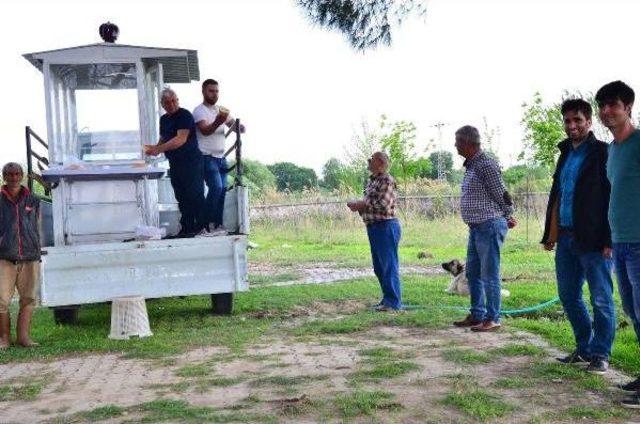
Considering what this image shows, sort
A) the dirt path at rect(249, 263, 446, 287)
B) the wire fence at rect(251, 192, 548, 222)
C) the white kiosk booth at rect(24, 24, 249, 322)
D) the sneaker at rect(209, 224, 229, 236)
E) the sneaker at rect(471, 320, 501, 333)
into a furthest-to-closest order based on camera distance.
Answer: the wire fence at rect(251, 192, 548, 222) → the dirt path at rect(249, 263, 446, 287) → the sneaker at rect(209, 224, 229, 236) → the white kiosk booth at rect(24, 24, 249, 322) → the sneaker at rect(471, 320, 501, 333)

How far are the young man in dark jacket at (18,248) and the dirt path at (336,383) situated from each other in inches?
38.6

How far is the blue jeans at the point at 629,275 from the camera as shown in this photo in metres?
4.39

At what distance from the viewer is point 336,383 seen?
5.04m

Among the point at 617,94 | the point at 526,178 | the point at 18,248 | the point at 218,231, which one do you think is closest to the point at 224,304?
the point at 218,231

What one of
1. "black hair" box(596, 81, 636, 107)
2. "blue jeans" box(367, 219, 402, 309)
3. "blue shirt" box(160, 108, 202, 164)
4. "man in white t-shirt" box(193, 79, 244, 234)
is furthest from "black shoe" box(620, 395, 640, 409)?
"blue shirt" box(160, 108, 202, 164)

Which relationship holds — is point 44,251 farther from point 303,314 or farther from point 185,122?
point 303,314

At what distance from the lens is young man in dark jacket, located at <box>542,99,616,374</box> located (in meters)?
4.93

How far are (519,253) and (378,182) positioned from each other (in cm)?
781

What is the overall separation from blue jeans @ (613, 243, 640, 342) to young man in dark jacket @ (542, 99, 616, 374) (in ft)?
1.00

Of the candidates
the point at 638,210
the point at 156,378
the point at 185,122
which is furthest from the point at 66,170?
the point at 638,210

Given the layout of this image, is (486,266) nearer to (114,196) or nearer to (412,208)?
(114,196)

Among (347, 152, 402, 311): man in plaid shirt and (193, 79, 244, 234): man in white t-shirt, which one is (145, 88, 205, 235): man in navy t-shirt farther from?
(347, 152, 402, 311): man in plaid shirt

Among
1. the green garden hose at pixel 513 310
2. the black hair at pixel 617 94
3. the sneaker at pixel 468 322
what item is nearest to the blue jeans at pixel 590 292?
the black hair at pixel 617 94

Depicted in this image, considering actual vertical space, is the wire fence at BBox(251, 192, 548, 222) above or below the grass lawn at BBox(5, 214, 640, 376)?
above
